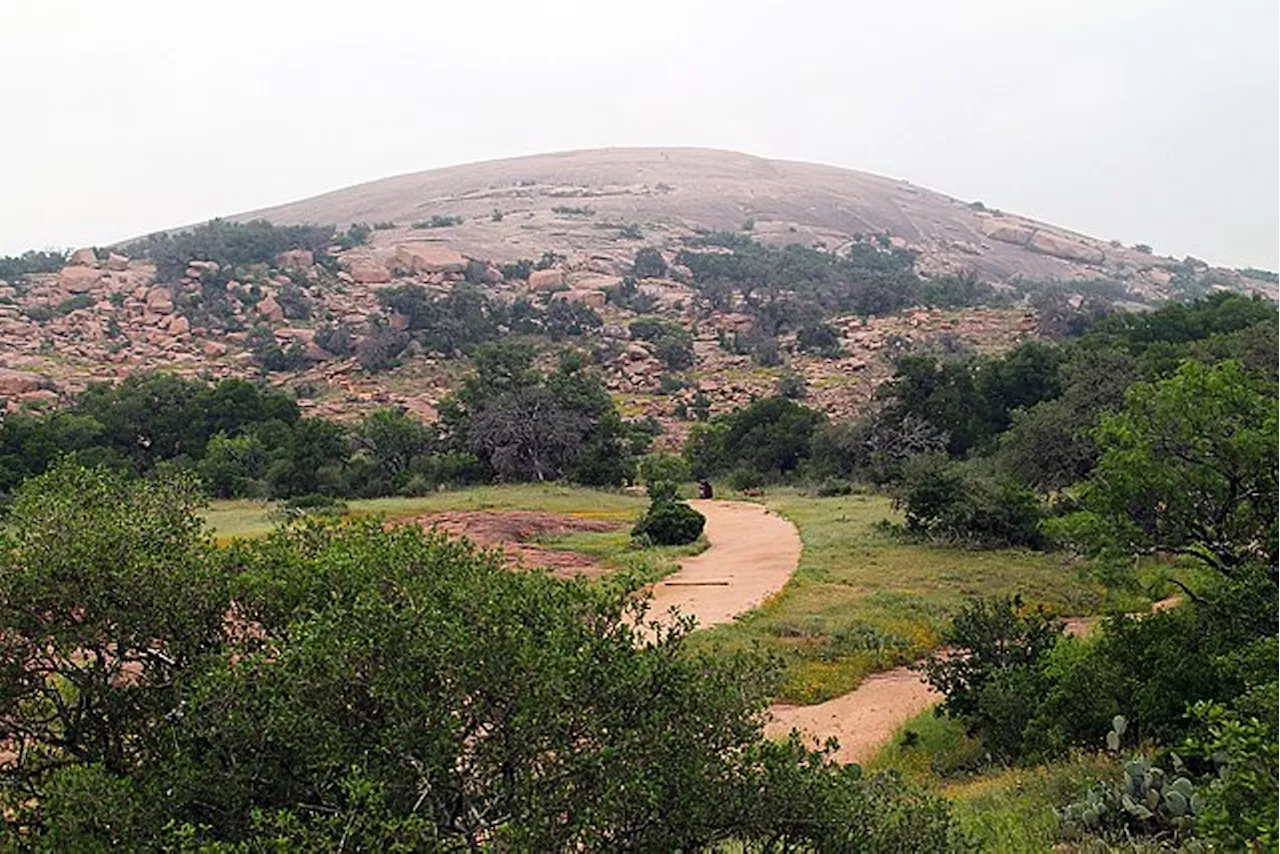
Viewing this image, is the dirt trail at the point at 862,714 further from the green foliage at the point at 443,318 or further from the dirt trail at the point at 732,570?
the green foliage at the point at 443,318

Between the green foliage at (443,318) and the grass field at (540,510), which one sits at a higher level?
the green foliage at (443,318)

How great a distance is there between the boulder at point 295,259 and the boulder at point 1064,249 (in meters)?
88.2

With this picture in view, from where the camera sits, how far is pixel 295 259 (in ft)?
247

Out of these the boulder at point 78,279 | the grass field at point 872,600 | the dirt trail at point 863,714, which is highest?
the boulder at point 78,279

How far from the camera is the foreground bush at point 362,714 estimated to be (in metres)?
5.04

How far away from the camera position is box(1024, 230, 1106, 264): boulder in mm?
123250

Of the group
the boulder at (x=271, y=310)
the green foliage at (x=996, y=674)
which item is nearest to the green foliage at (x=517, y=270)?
the boulder at (x=271, y=310)

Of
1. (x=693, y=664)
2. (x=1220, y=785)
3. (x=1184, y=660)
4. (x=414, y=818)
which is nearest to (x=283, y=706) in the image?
Result: (x=414, y=818)

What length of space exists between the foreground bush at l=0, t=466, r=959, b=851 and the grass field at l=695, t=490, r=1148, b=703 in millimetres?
6685

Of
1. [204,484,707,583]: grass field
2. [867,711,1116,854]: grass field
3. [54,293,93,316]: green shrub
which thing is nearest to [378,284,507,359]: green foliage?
[54,293,93,316]: green shrub

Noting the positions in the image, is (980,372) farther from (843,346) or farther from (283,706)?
(283,706)

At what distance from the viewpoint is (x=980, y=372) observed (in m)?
43.6

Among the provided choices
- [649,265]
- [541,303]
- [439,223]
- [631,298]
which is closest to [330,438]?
[541,303]

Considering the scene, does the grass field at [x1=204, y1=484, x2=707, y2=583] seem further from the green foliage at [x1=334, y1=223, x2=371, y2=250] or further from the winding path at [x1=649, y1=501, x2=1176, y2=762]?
the green foliage at [x1=334, y1=223, x2=371, y2=250]
